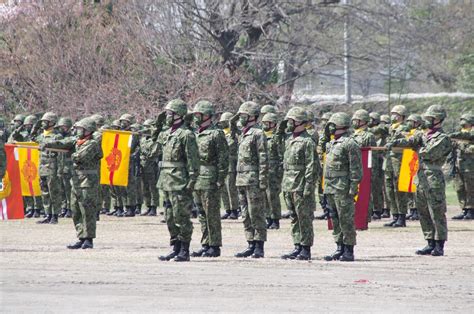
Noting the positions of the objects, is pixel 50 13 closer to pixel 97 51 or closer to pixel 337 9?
pixel 97 51

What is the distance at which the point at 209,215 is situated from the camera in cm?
1744

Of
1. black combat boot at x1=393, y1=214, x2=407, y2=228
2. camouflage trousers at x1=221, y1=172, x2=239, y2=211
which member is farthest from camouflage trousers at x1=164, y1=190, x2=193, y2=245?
camouflage trousers at x1=221, y1=172, x2=239, y2=211

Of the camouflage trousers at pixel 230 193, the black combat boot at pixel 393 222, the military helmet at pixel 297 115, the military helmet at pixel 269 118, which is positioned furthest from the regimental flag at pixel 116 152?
the military helmet at pixel 297 115

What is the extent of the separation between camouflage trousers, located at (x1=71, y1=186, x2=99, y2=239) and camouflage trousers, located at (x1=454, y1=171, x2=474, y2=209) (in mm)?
10044

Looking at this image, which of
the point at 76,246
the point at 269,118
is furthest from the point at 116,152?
the point at 76,246

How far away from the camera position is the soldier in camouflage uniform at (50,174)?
2417 centimetres

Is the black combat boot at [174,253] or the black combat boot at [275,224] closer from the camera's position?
the black combat boot at [174,253]

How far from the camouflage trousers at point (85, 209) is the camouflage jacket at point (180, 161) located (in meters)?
1.99

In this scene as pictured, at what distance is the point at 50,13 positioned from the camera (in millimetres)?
35969

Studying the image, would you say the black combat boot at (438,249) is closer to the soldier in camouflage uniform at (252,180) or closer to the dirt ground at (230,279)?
the dirt ground at (230,279)

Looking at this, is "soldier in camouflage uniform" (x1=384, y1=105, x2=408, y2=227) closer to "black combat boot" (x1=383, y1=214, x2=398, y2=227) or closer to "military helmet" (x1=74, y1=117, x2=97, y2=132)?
"black combat boot" (x1=383, y1=214, x2=398, y2=227)

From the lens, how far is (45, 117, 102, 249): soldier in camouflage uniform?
1875cm

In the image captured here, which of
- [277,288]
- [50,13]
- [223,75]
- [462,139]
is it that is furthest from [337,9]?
[277,288]

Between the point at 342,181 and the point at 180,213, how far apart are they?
88.6 inches
